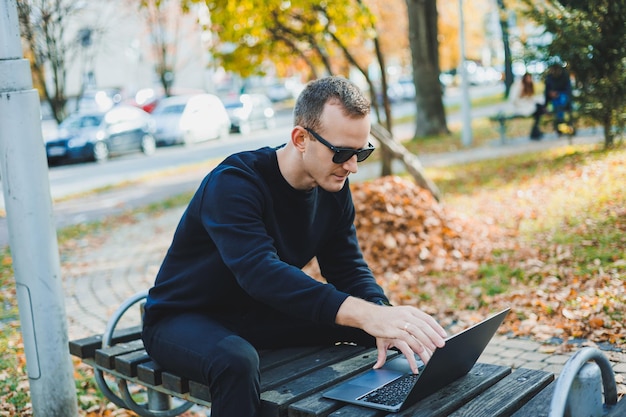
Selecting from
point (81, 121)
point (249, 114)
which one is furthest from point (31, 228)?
point (249, 114)

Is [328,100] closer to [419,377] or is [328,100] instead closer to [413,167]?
[419,377]

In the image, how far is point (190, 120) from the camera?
3053 centimetres

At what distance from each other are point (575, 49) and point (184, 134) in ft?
69.1

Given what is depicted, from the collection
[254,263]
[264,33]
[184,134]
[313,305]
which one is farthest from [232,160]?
[184,134]

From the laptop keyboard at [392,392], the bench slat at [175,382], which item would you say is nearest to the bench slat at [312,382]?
the laptop keyboard at [392,392]

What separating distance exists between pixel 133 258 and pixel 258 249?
7.47 m

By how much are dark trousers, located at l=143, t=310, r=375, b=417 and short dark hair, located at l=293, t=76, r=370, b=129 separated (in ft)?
3.01

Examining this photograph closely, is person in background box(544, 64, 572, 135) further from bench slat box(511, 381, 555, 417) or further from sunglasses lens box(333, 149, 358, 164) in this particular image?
bench slat box(511, 381, 555, 417)

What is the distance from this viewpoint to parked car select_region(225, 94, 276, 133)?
34.0 metres

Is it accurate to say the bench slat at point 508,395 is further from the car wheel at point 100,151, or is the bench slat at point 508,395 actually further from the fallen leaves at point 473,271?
the car wheel at point 100,151

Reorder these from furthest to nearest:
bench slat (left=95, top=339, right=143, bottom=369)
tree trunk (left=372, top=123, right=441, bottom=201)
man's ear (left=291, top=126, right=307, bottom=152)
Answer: tree trunk (left=372, top=123, right=441, bottom=201) < bench slat (left=95, top=339, right=143, bottom=369) < man's ear (left=291, top=126, right=307, bottom=152)

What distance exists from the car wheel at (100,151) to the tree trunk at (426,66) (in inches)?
Answer: 425

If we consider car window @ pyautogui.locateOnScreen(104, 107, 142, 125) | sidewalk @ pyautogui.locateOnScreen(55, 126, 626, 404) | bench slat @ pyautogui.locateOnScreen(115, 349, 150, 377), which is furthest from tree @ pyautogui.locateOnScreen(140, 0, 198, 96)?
bench slat @ pyautogui.locateOnScreen(115, 349, 150, 377)

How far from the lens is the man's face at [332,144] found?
327 centimetres
